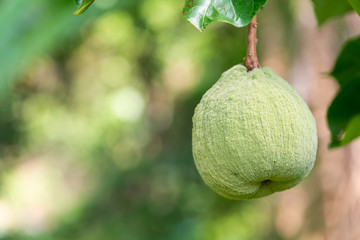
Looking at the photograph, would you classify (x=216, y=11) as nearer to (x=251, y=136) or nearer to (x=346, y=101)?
(x=251, y=136)

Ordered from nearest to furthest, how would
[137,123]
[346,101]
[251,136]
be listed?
1. [251,136]
2. [346,101]
3. [137,123]

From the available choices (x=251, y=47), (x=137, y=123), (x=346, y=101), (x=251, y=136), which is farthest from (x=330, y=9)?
(x=137, y=123)

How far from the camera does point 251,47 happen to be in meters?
0.69

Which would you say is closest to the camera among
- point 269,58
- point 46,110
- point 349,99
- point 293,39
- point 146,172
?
point 349,99

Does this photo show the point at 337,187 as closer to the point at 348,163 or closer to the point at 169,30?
the point at 348,163

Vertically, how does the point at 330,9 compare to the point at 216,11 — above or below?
below

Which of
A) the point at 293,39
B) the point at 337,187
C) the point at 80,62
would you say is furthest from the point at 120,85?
the point at 337,187

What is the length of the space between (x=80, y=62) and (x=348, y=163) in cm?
490

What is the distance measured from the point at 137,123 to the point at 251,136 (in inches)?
209

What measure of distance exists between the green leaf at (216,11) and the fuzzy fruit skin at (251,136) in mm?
93

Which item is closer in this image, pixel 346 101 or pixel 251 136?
pixel 251 136

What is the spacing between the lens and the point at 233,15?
2.11 feet

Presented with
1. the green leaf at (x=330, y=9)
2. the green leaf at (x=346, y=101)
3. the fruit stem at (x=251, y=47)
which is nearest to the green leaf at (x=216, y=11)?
the fruit stem at (x=251, y=47)

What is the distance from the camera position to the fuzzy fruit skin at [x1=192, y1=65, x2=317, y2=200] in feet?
2.05
